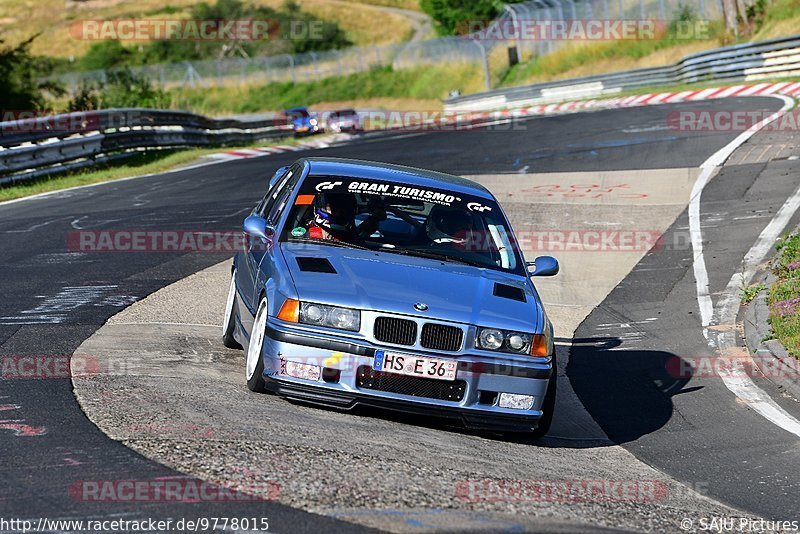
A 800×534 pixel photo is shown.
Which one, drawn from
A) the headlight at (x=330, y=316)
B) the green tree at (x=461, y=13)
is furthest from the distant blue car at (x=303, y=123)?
the green tree at (x=461, y=13)

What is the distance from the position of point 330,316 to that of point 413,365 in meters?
0.56

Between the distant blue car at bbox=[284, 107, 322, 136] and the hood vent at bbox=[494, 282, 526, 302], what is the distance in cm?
3202

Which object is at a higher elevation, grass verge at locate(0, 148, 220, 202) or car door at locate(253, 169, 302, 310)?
car door at locate(253, 169, 302, 310)

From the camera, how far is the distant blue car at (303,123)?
40031mm

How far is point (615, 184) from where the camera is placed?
1978 cm

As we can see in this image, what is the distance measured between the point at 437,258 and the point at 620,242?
27.3 feet

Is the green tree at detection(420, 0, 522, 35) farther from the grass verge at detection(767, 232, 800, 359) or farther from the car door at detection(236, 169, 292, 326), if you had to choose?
the car door at detection(236, 169, 292, 326)

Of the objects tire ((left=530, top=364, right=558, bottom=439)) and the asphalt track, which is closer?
the asphalt track

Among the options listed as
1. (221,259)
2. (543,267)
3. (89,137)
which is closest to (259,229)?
(543,267)

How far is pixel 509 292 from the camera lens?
7.48m

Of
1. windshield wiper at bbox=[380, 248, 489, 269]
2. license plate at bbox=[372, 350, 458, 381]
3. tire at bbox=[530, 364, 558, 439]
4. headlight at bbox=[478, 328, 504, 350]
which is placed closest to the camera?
license plate at bbox=[372, 350, 458, 381]

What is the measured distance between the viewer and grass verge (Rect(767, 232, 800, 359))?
10006 millimetres

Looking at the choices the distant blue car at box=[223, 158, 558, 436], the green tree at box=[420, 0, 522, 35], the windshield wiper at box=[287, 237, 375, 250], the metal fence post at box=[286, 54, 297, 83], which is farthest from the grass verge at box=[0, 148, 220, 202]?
the green tree at box=[420, 0, 522, 35]

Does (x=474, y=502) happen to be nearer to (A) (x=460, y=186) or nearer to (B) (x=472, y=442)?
(B) (x=472, y=442)
